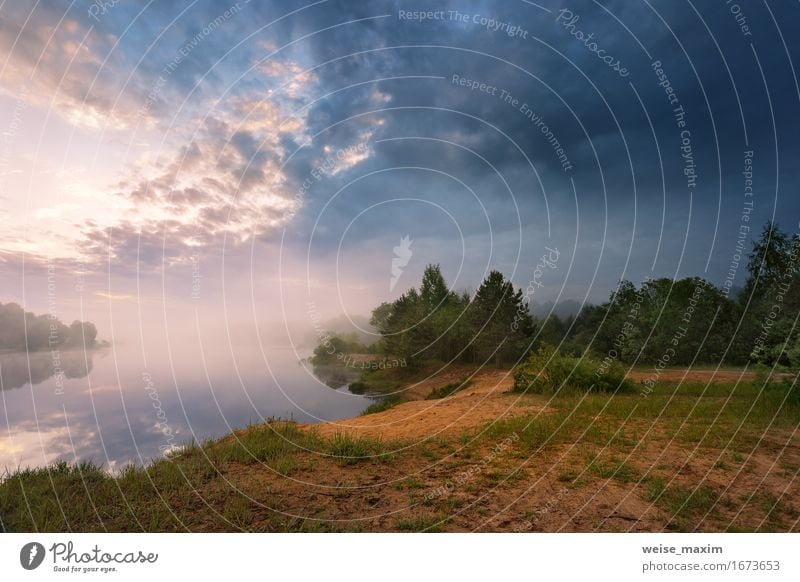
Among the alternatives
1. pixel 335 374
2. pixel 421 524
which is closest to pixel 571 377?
pixel 421 524

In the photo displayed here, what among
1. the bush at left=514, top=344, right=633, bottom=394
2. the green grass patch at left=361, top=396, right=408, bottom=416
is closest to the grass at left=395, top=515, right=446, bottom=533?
the bush at left=514, top=344, right=633, bottom=394

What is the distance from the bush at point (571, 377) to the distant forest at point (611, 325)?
218 inches

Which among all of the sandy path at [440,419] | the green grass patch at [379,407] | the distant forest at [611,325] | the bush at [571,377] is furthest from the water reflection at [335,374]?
the sandy path at [440,419]

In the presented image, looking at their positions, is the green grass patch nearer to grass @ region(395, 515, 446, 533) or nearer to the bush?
the bush

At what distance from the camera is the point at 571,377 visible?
1502 cm

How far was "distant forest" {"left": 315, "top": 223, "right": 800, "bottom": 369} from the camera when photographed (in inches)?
1054

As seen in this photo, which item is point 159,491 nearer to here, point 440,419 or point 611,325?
point 440,419

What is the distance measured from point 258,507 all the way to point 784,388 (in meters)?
14.9

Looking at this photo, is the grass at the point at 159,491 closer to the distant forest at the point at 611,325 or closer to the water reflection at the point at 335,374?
the distant forest at the point at 611,325

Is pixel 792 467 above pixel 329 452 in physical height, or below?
below

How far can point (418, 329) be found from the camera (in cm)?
3800

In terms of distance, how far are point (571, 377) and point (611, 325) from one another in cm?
2466
